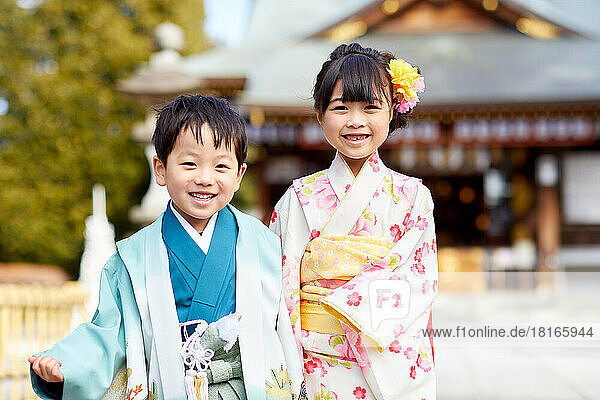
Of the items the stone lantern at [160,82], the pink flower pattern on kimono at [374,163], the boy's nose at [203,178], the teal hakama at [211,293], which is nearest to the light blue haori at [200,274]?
the teal hakama at [211,293]

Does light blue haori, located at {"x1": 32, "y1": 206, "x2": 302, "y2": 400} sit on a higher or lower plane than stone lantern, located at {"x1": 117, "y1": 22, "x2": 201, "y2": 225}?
lower

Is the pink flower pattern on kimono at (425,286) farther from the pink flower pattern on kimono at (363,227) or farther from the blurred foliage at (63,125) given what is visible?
the blurred foliage at (63,125)

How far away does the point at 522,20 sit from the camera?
1343 centimetres

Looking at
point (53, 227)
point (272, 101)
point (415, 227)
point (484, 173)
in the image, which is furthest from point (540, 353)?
point (53, 227)

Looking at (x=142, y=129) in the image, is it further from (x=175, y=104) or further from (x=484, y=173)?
(x=484, y=173)

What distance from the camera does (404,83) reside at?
8.70 ft

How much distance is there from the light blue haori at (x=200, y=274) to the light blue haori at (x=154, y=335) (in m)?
0.03

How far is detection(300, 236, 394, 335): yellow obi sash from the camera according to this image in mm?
2553

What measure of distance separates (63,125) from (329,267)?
13.8 m

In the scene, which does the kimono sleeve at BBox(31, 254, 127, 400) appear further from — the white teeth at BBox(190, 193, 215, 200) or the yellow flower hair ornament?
the yellow flower hair ornament

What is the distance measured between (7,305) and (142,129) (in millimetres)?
3364

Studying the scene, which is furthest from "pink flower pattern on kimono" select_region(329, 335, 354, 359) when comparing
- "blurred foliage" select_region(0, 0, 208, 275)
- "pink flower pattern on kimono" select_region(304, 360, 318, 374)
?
"blurred foliage" select_region(0, 0, 208, 275)

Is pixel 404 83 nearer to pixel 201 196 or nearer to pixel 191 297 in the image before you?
pixel 201 196

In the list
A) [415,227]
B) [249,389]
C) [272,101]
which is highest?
[272,101]
